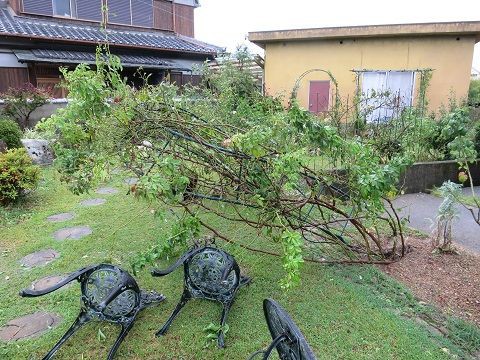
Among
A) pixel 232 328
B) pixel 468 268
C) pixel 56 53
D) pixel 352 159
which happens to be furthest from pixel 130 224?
pixel 56 53

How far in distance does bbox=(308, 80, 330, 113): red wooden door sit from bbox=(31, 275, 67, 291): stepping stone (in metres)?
11.0

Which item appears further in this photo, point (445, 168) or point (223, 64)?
point (223, 64)

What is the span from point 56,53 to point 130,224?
10712 millimetres

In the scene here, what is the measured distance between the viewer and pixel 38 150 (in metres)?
8.12

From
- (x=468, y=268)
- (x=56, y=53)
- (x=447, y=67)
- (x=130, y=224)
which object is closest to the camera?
(x=468, y=268)

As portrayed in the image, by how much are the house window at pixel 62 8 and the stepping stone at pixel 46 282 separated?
1464 centimetres

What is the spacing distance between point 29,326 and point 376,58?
1259 cm

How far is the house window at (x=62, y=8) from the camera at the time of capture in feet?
47.8

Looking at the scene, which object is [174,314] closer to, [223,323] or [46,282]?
[223,323]

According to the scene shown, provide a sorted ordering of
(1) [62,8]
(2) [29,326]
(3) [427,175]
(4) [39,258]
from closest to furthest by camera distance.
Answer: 1. (2) [29,326]
2. (4) [39,258]
3. (3) [427,175]
4. (1) [62,8]

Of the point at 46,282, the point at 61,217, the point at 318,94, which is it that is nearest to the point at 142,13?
the point at 318,94

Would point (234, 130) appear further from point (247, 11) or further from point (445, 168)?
point (247, 11)

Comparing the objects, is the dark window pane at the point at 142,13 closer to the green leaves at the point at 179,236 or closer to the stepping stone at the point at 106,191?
the stepping stone at the point at 106,191

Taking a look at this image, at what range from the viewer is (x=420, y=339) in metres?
2.62
